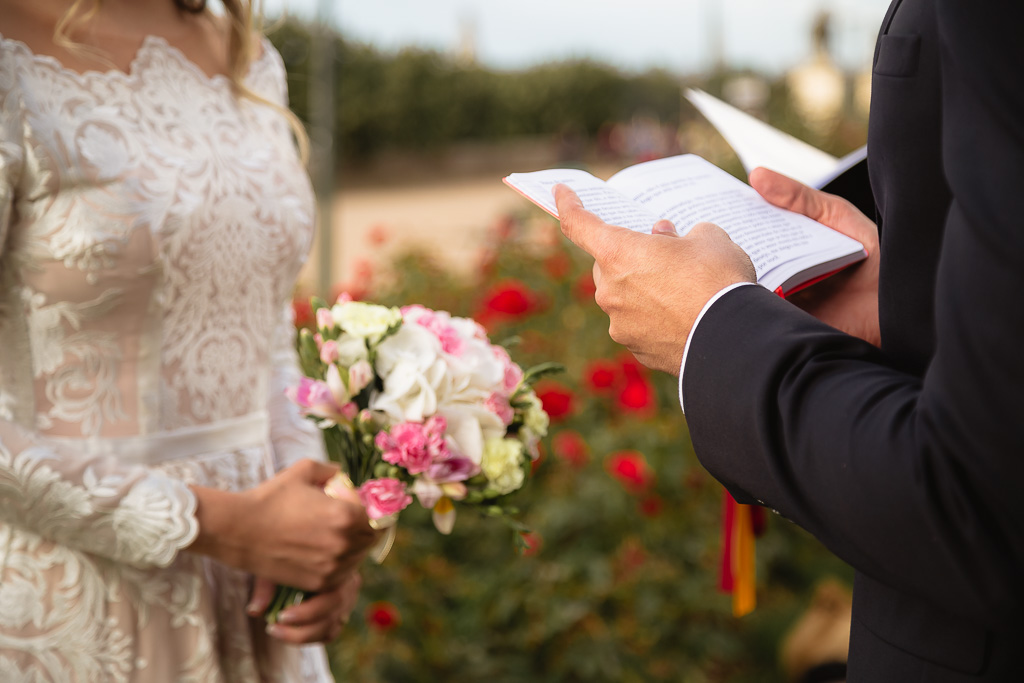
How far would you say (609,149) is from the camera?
69.3ft

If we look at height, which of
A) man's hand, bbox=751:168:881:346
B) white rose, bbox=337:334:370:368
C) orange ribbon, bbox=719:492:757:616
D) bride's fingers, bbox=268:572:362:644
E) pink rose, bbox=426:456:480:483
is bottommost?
orange ribbon, bbox=719:492:757:616

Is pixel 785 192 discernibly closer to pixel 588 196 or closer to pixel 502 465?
pixel 588 196

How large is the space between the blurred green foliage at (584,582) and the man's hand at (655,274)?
1693mm

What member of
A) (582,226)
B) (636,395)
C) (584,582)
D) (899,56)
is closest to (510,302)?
(636,395)

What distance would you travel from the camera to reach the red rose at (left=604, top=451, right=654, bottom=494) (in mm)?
2648

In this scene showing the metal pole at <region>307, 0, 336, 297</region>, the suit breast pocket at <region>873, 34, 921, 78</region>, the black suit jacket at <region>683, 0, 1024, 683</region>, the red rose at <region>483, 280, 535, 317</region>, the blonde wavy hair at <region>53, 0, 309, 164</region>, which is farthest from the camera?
the metal pole at <region>307, 0, 336, 297</region>

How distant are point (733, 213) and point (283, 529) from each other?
83 centimetres

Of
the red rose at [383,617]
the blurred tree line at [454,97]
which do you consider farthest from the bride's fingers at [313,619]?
the blurred tree line at [454,97]

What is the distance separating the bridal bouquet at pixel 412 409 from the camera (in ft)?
4.39

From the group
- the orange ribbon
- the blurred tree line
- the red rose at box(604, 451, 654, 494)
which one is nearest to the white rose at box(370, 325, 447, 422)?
the orange ribbon

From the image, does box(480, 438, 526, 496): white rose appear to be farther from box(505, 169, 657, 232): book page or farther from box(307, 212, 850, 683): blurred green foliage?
box(307, 212, 850, 683): blurred green foliage

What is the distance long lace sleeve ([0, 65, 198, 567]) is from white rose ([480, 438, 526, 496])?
1.48 ft

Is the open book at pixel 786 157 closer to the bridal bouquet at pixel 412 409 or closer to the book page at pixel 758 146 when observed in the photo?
the book page at pixel 758 146

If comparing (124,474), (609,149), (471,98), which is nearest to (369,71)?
(471,98)
